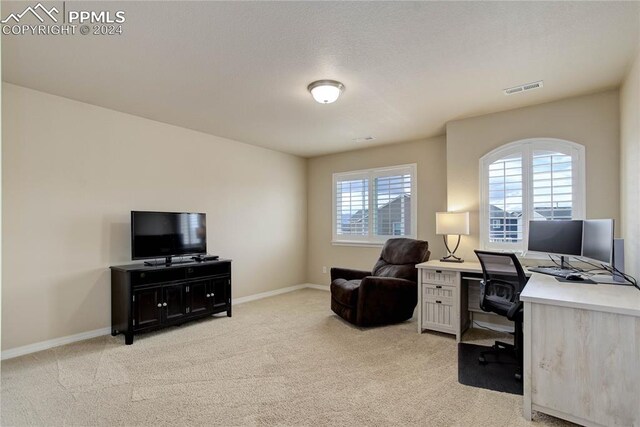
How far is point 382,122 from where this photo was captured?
4582mm

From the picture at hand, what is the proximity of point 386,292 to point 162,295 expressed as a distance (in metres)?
2.61

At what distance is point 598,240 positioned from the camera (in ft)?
9.73

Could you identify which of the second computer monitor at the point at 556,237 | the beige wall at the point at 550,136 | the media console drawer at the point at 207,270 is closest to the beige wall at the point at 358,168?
the beige wall at the point at 550,136

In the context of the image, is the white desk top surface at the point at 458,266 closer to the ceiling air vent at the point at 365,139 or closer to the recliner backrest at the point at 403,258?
the recliner backrest at the point at 403,258

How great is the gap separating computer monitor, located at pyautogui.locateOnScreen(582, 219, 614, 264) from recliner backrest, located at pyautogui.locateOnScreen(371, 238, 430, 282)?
1.75 meters

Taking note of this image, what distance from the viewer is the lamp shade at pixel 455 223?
420 cm

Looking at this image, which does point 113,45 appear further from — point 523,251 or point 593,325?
point 523,251

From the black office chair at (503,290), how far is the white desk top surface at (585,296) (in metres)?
0.20

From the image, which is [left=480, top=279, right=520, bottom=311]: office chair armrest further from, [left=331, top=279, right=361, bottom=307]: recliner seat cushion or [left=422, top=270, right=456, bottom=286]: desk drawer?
[left=331, top=279, right=361, bottom=307]: recliner seat cushion

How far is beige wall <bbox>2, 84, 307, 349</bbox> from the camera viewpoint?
340 cm

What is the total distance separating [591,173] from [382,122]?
7.68 ft

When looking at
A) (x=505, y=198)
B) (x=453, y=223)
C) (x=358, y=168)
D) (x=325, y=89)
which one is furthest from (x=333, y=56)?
(x=358, y=168)

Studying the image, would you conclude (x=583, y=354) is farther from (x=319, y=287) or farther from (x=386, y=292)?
(x=319, y=287)

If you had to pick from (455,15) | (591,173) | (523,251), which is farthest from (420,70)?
(523,251)
